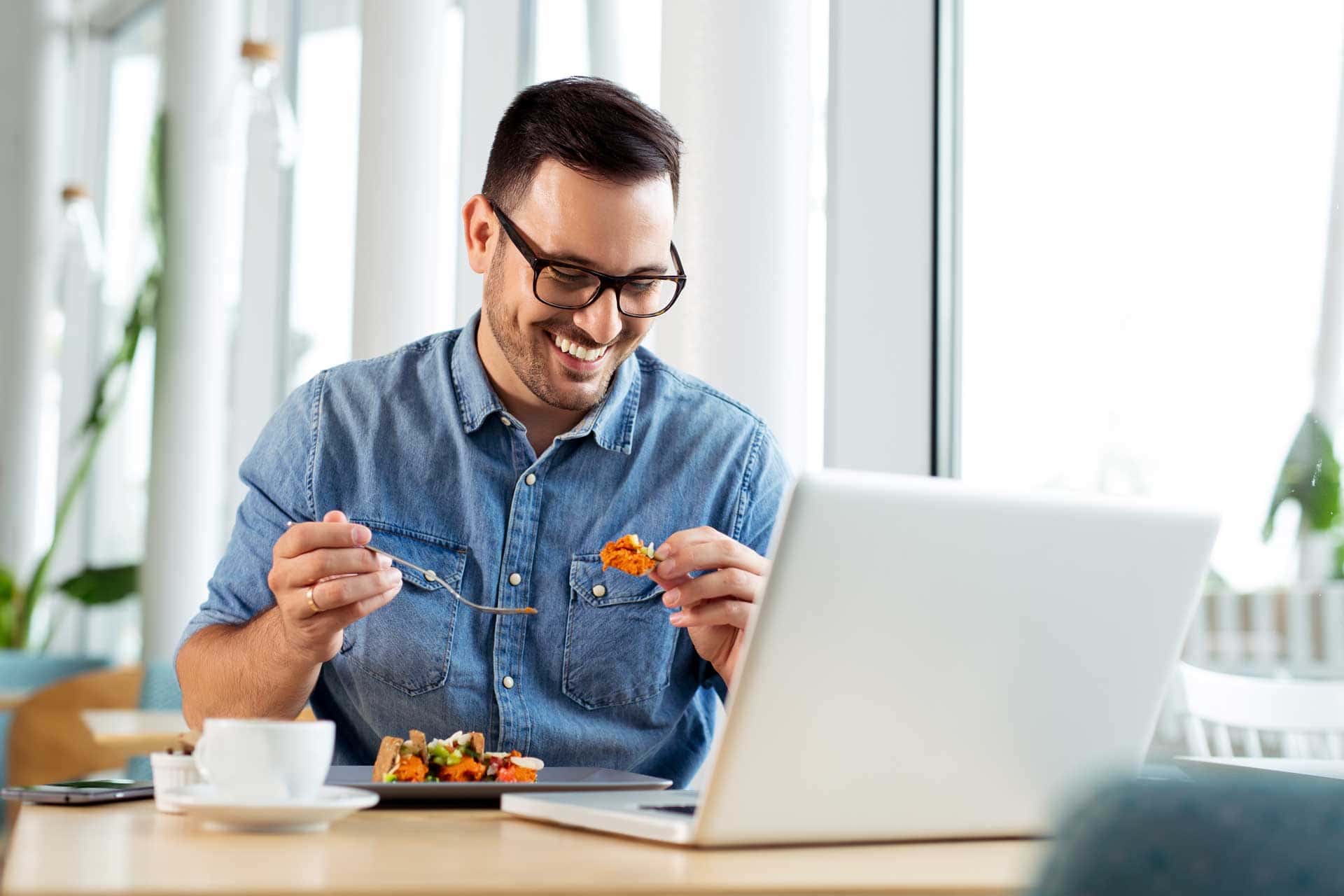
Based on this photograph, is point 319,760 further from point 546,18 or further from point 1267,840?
point 546,18

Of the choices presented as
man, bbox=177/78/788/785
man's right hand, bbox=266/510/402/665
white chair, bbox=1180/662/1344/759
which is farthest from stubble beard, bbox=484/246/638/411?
white chair, bbox=1180/662/1344/759

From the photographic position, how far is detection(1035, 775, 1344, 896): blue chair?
37 cm

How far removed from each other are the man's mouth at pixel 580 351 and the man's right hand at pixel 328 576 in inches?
18.0

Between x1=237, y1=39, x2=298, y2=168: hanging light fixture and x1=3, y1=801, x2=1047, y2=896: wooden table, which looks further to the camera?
x1=237, y1=39, x2=298, y2=168: hanging light fixture

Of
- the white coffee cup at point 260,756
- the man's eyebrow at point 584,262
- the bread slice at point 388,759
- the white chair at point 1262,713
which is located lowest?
the white chair at point 1262,713

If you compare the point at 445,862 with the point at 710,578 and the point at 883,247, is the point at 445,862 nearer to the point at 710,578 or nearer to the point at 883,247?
the point at 710,578

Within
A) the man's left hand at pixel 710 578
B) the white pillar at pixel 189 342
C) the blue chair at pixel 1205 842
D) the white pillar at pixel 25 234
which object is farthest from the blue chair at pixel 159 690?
the blue chair at pixel 1205 842

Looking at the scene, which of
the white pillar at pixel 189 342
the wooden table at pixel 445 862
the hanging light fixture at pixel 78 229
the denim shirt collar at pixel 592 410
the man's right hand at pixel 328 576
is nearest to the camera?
the wooden table at pixel 445 862

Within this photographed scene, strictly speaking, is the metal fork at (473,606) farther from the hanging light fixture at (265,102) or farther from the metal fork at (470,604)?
the hanging light fixture at (265,102)

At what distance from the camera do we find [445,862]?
0.80m

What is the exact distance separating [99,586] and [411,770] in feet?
16.9

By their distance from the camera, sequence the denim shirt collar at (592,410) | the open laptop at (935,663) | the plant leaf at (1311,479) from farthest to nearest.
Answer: the plant leaf at (1311,479) < the denim shirt collar at (592,410) < the open laptop at (935,663)

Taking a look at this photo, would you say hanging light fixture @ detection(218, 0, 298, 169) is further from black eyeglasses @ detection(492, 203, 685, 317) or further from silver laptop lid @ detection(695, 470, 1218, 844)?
silver laptop lid @ detection(695, 470, 1218, 844)

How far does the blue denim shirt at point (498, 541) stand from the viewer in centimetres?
158
